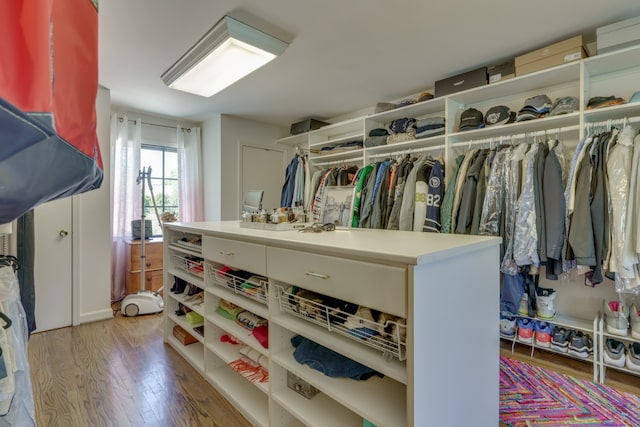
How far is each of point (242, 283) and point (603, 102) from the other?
8.14 feet

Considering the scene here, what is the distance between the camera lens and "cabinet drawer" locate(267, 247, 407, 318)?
88 cm

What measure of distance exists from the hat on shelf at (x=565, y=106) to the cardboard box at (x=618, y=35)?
290 millimetres

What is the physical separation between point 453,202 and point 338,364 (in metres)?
1.69

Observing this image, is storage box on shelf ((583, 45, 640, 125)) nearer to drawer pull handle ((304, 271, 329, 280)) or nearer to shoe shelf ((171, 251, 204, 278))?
drawer pull handle ((304, 271, 329, 280))

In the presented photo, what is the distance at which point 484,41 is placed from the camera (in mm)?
2109

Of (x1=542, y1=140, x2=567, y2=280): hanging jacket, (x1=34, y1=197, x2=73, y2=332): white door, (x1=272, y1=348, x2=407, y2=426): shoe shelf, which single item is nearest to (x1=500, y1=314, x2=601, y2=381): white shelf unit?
(x1=542, y1=140, x2=567, y2=280): hanging jacket

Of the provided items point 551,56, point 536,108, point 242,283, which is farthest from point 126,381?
point 551,56

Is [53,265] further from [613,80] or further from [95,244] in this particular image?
[613,80]

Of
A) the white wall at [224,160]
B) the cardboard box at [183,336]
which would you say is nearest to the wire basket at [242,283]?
the cardboard box at [183,336]

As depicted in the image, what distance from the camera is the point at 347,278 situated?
1003mm

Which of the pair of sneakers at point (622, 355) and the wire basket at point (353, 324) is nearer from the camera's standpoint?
the wire basket at point (353, 324)

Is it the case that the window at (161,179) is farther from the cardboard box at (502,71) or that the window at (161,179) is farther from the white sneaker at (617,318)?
the white sneaker at (617,318)

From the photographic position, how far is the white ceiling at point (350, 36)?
1746mm

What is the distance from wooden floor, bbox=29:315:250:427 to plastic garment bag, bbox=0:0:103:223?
1.50m
